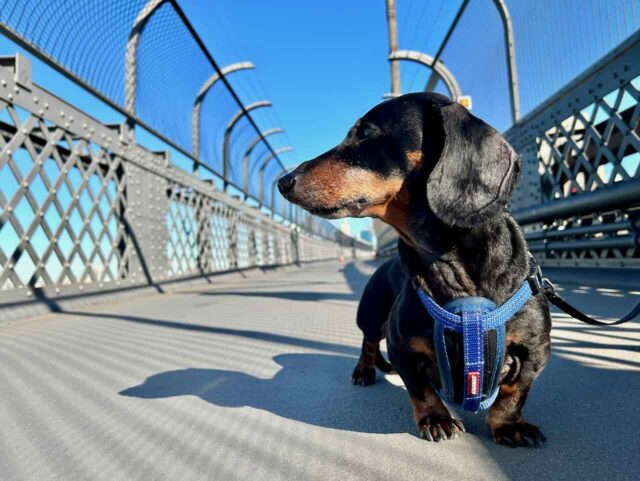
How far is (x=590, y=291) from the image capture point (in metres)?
3.56

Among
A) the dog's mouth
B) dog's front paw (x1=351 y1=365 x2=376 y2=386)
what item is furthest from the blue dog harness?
dog's front paw (x1=351 y1=365 x2=376 y2=386)

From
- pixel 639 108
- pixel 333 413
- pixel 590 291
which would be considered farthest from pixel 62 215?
pixel 639 108

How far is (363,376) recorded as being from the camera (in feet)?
5.87

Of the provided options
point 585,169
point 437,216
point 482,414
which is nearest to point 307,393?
point 482,414

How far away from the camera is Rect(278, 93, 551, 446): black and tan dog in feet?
3.97

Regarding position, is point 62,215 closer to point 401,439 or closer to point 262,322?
point 262,322

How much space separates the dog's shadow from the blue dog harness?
0.25 m

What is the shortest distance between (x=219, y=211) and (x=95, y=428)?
10373 mm

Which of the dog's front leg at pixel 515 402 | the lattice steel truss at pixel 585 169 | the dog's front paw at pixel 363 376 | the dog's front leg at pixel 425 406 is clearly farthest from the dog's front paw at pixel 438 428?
the lattice steel truss at pixel 585 169

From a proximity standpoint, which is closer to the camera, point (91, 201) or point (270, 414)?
point (270, 414)

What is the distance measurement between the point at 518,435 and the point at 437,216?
0.67 meters

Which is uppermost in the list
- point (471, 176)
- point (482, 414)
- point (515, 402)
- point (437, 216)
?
point (471, 176)

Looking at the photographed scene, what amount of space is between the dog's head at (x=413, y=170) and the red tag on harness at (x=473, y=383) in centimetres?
43

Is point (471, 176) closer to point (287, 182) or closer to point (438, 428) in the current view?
point (287, 182)
